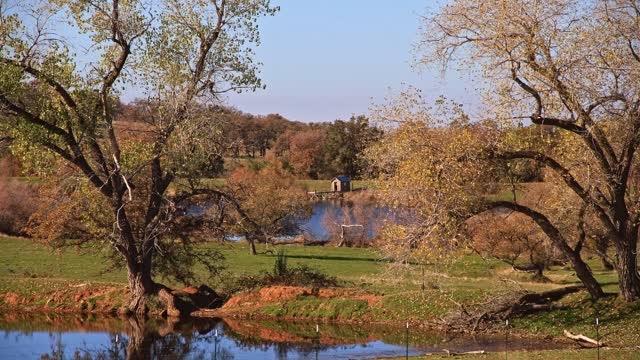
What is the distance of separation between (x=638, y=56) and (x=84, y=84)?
698 inches

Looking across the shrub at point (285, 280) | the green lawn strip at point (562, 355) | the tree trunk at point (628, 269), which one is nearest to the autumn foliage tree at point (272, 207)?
the shrub at point (285, 280)

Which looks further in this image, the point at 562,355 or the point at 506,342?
the point at 506,342

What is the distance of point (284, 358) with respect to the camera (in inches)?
942

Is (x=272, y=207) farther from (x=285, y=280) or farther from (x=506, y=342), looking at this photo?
(x=506, y=342)

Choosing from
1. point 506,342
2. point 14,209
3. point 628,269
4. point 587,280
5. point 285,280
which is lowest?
point 506,342

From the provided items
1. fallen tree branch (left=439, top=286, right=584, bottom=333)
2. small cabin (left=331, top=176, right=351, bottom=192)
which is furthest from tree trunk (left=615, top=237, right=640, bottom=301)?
small cabin (left=331, top=176, right=351, bottom=192)

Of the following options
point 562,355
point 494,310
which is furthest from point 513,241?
point 562,355

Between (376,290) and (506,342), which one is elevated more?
(376,290)

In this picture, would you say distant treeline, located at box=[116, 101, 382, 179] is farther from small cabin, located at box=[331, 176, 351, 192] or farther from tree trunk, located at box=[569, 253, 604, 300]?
tree trunk, located at box=[569, 253, 604, 300]

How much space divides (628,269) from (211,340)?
1287cm

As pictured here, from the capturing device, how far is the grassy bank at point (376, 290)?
2673 centimetres

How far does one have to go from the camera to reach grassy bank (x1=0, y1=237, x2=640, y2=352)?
26.7 metres

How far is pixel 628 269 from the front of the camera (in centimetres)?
2689

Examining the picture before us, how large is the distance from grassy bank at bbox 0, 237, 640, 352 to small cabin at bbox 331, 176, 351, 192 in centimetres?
4657
